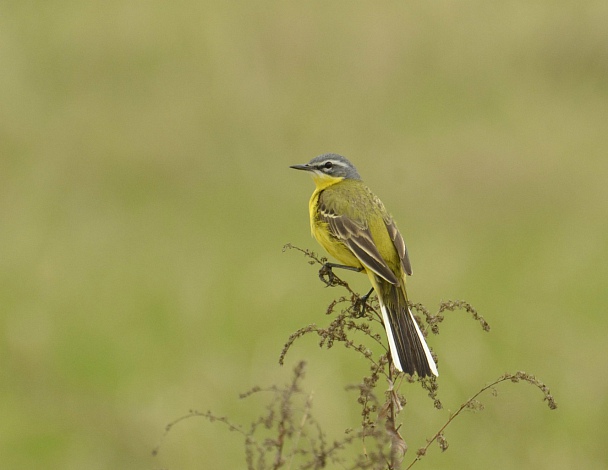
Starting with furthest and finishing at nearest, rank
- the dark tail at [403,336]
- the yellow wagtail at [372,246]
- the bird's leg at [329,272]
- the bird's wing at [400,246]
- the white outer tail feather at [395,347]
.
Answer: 1. the bird's wing at [400,246]
2. the bird's leg at [329,272]
3. the yellow wagtail at [372,246]
4. the dark tail at [403,336]
5. the white outer tail feather at [395,347]

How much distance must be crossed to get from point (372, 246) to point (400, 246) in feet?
0.62

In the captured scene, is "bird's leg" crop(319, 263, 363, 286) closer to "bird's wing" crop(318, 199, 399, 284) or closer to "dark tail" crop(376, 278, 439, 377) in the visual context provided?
"bird's wing" crop(318, 199, 399, 284)

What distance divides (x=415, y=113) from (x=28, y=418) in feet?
18.0

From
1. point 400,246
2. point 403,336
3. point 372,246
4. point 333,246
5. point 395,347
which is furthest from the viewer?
point 333,246

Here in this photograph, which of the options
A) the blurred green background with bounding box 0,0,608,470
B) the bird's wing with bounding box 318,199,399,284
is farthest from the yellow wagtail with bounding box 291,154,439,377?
the blurred green background with bounding box 0,0,608,470

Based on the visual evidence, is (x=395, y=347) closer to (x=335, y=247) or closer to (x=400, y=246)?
(x=400, y=246)

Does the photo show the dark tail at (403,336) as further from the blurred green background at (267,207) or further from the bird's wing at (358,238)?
the blurred green background at (267,207)

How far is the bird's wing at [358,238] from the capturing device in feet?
20.1

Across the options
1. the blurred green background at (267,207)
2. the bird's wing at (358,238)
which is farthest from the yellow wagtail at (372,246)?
the blurred green background at (267,207)

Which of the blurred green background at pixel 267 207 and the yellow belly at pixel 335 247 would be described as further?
the blurred green background at pixel 267 207

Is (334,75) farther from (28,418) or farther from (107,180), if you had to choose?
(28,418)

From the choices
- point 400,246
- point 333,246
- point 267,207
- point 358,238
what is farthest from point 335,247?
point 267,207

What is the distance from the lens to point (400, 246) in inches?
253

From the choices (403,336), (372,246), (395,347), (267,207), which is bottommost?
(395,347)
